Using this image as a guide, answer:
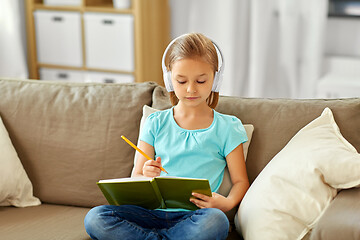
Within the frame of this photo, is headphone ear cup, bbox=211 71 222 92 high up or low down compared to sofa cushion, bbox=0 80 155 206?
up

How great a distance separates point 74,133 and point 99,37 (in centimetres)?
192

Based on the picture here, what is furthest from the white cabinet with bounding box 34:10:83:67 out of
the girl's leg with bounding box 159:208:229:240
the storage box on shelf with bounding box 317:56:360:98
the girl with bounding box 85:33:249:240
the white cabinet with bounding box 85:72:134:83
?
the girl's leg with bounding box 159:208:229:240

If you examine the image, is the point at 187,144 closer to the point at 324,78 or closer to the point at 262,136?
the point at 262,136

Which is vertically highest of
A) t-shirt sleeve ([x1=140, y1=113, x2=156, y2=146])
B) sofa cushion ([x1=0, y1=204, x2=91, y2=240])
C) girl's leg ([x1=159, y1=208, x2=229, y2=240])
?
t-shirt sleeve ([x1=140, y1=113, x2=156, y2=146])

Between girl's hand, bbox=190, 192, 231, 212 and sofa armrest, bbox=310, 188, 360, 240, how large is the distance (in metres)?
0.32

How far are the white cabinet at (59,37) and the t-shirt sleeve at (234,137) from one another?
2.37 meters

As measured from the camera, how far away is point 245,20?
3703 mm

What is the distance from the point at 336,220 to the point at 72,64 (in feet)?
9.51

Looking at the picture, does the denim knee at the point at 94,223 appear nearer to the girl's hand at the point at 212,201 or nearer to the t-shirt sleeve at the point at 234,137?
the girl's hand at the point at 212,201

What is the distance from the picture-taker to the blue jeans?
155cm

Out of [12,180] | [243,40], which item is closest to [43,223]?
[12,180]

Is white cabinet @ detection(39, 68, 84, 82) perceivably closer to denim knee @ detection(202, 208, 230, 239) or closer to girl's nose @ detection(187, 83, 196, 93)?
girl's nose @ detection(187, 83, 196, 93)

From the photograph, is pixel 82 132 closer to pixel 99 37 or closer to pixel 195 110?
pixel 195 110

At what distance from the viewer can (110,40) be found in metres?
3.77
